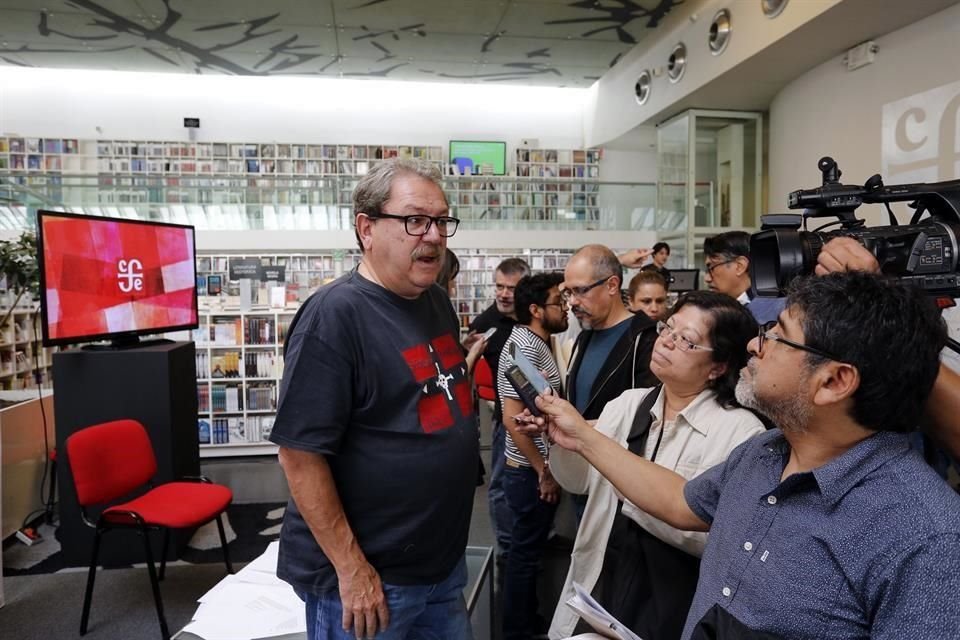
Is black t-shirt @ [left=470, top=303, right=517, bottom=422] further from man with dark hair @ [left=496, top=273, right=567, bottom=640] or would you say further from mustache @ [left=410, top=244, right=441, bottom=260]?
mustache @ [left=410, top=244, right=441, bottom=260]

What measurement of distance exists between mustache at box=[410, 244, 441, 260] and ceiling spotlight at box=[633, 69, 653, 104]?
8657 mm

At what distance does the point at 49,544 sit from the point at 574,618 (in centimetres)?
353

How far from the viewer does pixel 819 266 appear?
43.6 inches

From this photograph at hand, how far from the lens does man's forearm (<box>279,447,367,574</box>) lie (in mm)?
1170

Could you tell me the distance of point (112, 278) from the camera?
3.44 meters

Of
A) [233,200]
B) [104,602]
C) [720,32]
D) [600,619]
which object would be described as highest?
[720,32]

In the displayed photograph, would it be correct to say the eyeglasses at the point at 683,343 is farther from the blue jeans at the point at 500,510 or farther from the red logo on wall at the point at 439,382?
the blue jeans at the point at 500,510

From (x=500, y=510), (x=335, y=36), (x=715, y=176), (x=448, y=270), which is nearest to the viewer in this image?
(x=500, y=510)

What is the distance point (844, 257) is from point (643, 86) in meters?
8.86

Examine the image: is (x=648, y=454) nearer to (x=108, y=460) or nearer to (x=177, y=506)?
(x=177, y=506)

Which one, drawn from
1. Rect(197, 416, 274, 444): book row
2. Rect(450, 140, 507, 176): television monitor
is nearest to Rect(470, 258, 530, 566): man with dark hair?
Rect(197, 416, 274, 444): book row

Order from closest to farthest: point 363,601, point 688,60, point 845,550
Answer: point 845,550 → point 363,601 → point 688,60

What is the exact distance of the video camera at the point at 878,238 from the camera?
1.12 meters

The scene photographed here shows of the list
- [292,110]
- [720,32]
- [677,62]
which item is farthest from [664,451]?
[292,110]
